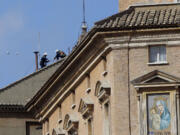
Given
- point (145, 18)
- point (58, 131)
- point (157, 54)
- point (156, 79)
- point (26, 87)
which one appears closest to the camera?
point (156, 79)

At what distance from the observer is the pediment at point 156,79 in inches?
2815

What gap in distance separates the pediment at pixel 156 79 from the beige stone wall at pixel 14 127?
27.4 metres

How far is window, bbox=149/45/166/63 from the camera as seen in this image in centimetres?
7219

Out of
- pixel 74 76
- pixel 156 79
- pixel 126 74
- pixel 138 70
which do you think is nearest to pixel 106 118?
pixel 126 74

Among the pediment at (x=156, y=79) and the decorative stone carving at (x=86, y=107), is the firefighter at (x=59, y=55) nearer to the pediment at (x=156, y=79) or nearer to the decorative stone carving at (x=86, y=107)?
the decorative stone carving at (x=86, y=107)

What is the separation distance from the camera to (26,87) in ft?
335

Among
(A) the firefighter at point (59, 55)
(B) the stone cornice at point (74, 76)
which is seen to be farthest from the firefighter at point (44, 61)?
(B) the stone cornice at point (74, 76)

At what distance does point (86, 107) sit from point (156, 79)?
24.7ft

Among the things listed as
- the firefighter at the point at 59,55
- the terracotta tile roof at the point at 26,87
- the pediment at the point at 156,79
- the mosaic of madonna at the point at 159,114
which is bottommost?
the mosaic of madonna at the point at 159,114

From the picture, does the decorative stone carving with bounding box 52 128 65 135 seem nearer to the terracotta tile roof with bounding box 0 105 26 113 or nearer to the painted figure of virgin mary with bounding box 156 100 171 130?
the terracotta tile roof with bounding box 0 105 26 113

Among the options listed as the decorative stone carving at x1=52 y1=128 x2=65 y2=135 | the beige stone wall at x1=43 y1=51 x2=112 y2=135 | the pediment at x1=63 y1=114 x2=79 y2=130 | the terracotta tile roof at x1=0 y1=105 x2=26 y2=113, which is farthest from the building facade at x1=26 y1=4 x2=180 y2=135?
the terracotta tile roof at x1=0 y1=105 x2=26 y2=113

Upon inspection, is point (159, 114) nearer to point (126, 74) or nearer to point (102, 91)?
point (126, 74)

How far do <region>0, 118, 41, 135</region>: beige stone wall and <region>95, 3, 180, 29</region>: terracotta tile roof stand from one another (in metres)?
25.8

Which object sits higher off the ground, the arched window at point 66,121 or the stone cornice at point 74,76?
the stone cornice at point 74,76
